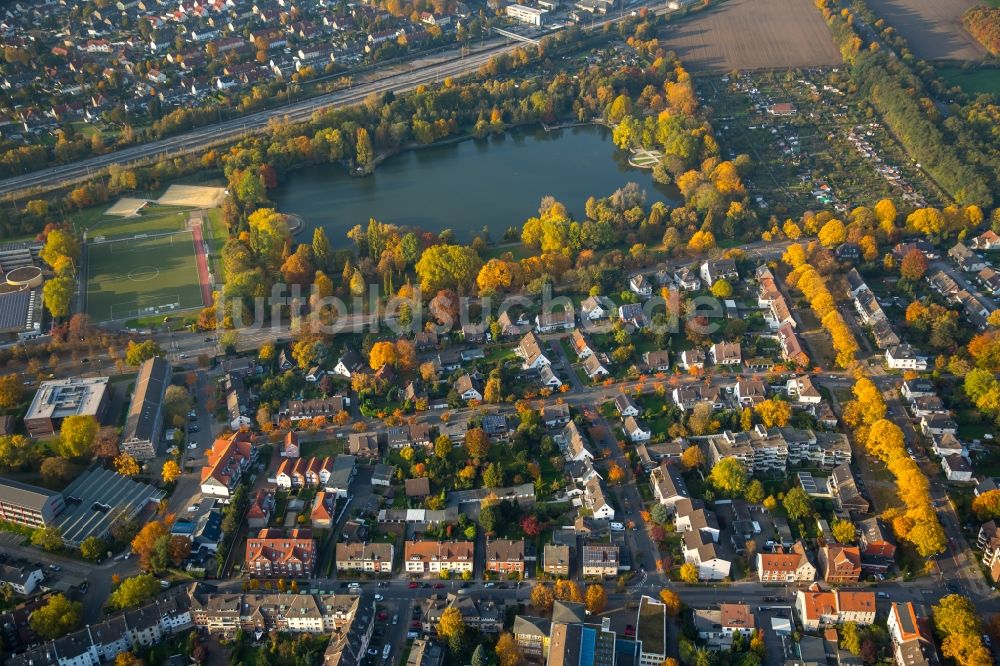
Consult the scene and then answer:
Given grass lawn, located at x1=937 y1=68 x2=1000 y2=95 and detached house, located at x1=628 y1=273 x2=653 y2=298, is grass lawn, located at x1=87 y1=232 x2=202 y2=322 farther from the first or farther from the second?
grass lawn, located at x1=937 y1=68 x2=1000 y2=95

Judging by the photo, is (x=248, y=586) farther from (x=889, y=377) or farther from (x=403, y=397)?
(x=889, y=377)

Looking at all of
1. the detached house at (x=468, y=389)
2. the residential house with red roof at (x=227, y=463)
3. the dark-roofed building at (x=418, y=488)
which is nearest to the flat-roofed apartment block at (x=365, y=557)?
the dark-roofed building at (x=418, y=488)

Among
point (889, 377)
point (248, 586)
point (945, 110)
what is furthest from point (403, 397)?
point (945, 110)

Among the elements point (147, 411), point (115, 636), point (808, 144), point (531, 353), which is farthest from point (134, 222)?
point (808, 144)

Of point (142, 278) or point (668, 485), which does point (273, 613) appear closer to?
point (668, 485)

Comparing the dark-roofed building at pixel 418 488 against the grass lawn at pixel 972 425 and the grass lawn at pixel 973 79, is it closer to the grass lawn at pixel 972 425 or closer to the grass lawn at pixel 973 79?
the grass lawn at pixel 972 425

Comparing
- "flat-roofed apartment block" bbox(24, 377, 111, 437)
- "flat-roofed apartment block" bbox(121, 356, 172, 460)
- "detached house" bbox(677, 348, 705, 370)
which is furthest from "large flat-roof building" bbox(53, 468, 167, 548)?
"detached house" bbox(677, 348, 705, 370)
